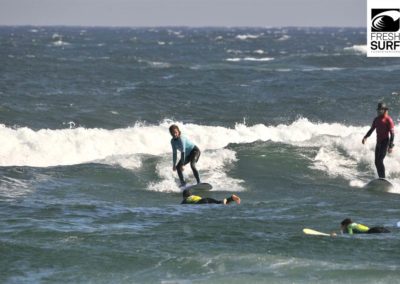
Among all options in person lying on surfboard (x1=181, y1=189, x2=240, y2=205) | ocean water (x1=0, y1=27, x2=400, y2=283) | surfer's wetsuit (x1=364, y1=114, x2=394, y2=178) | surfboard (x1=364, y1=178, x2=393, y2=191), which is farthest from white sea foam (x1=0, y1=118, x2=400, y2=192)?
person lying on surfboard (x1=181, y1=189, x2=240, y2=205)

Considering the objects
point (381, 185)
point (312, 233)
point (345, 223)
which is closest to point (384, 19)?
point (381, 185)

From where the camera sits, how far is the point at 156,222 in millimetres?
13336

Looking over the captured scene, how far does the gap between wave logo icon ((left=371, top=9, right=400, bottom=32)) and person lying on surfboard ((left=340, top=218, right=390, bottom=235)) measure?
63.0 feet

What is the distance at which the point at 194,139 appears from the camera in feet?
78.3

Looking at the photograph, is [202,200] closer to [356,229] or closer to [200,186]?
[200,186]

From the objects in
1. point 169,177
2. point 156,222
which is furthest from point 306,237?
point 169,177

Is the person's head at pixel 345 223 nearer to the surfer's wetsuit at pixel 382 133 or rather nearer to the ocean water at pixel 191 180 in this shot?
the ocean water at pixel 191 180

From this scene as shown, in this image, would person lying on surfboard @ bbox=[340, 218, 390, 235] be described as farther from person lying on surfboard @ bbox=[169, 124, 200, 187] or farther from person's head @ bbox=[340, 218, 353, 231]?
person lying on surfboard @ bbox=[169, 124, 200, 187]

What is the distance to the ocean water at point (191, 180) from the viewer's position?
36.1 feet

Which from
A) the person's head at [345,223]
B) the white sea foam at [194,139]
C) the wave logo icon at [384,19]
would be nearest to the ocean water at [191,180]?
the white sea foam at [194,139]

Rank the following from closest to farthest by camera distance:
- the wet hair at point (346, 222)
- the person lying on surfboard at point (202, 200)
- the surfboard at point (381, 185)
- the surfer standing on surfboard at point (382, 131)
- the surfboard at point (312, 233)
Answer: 1. the surfboard at point (312, 233)
2. the wet hair at point (346, 222)
3. the person lying on surfboard at point (202, 200)
4. the surfboard at point (381, 185)
5. the surfer standing on surfboard at point (382, 131)

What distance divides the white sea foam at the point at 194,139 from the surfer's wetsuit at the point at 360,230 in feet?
15.2

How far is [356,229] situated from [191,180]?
6.05 m

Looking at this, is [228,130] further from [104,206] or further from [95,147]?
[104,206]
